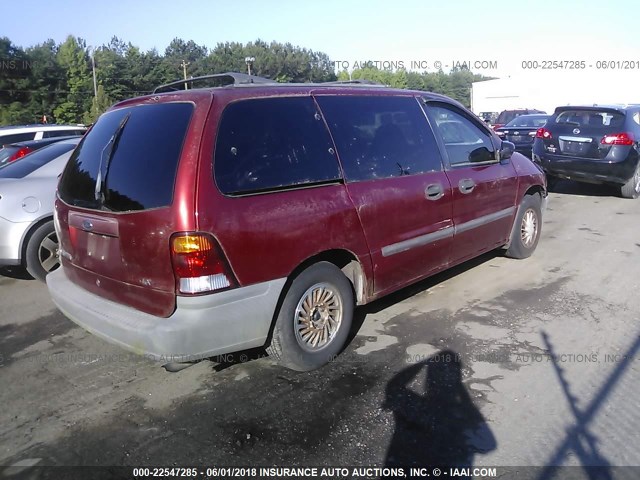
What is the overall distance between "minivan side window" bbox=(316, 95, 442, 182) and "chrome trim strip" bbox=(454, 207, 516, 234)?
0.62 m

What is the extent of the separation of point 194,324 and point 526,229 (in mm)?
4360

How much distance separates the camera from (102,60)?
65562 mm

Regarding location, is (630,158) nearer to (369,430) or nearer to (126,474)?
(369,430)

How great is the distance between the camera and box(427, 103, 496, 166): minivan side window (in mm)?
4793

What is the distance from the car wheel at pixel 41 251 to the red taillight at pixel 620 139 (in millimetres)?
8842

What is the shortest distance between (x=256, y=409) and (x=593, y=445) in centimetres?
188

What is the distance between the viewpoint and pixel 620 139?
9.33m

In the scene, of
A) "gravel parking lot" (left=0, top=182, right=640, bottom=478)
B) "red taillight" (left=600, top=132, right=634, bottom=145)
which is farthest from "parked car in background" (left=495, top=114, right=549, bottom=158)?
"gravel parking lot" (left=0, top=182, right=640, bottom=478)

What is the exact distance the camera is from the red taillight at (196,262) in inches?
116

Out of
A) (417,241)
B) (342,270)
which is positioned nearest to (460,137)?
(417,241)

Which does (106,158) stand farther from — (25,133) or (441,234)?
(25,133)

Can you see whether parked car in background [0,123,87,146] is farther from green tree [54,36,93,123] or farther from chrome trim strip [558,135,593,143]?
green tree [54,36,93,123]

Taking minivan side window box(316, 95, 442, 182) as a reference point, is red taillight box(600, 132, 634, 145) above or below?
below

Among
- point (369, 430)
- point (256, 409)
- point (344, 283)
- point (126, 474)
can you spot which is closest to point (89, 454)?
point (126, 474)
